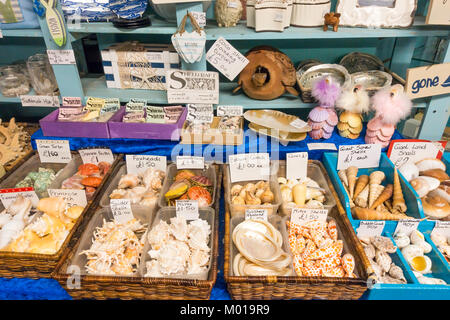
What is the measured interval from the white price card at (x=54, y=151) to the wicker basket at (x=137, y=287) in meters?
0.87

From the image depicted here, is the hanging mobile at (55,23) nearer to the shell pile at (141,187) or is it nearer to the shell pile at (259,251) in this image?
the shell pile at (141,187)

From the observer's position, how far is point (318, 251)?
1416 millimetres

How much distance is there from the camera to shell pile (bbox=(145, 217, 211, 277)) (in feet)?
4.29

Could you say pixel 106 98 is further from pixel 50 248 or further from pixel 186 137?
pixel 50 248

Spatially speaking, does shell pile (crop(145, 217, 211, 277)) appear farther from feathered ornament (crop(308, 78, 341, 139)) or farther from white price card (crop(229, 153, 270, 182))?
feathered ornament (crop(308, 78, 341, 139))

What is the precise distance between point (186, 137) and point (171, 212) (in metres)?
0.50

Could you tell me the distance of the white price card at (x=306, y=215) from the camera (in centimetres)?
154

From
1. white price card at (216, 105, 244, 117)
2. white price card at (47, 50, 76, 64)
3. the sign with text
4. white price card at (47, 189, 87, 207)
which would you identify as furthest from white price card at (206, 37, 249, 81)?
white price card at (47, 189, 87, 207)

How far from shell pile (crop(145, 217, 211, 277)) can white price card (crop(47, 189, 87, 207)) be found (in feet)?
1.63

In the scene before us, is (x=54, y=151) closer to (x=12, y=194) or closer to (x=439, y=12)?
(x=12, y=194)

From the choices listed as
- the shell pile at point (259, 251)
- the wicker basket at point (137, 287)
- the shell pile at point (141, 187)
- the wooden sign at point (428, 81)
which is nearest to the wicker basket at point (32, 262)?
the wicker basket at point (137, 287)

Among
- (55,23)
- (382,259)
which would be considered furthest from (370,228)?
(55,23)

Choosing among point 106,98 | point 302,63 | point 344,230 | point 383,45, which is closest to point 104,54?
point 106,98

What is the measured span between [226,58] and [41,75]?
130 cm
